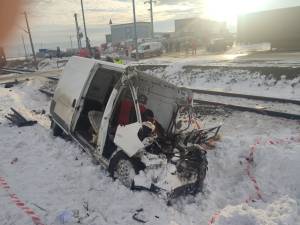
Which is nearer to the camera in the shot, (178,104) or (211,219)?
(211,219)

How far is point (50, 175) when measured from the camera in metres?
6.48

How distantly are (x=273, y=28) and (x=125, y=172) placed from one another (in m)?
28.5

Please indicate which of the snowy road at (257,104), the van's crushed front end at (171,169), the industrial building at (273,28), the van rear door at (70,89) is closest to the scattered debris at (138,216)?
the van's crushed front end at (171,169)

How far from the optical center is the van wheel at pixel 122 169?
18.3 ft

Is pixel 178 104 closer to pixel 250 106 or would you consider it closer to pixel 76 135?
pixel 76 135

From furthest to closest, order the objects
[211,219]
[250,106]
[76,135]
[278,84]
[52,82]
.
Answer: [52,82] < [278,84] < [250,106] < [76,135] < [211,219]

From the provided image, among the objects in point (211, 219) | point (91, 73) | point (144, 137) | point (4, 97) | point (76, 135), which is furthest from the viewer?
point (4, 97)

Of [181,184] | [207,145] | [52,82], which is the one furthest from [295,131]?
[52,82]

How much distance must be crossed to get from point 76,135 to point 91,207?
2.64m

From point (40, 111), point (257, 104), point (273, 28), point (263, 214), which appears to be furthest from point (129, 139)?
point (273, 28)

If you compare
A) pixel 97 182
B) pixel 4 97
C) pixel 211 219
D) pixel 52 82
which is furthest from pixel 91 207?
pixel 52 82

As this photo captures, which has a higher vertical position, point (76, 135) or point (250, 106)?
point (76, 135)

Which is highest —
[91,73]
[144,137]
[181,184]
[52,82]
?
[91,73]

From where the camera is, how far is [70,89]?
783cm
